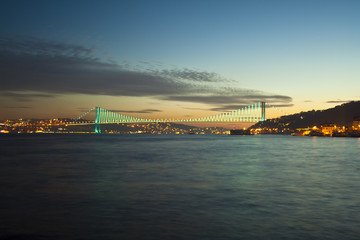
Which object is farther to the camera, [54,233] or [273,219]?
[273,219]

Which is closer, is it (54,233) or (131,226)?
(54,233)

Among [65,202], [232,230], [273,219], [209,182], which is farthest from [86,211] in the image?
[209,182]

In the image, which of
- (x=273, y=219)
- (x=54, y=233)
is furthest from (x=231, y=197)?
(x=54, y=233)

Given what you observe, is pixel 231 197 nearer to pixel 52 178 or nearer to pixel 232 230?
pixel 232 230

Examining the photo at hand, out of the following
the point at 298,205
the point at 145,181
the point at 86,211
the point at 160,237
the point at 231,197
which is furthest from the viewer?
the point at 145,181

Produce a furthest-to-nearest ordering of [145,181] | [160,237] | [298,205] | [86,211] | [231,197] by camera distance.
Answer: [145,181], [231,197], [298,205], [86,211], [160,237]

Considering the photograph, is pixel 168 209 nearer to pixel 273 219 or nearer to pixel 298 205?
pixel 273 219

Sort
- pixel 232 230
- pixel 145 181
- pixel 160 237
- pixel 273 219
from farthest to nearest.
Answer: pixel 145 181 < pixel 273 219 < pixel 232 230 < pixel 160 237

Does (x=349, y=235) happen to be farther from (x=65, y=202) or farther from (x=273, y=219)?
(x=65, y=202)

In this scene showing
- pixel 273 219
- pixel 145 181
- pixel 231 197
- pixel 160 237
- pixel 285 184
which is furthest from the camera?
pixel 145 181
